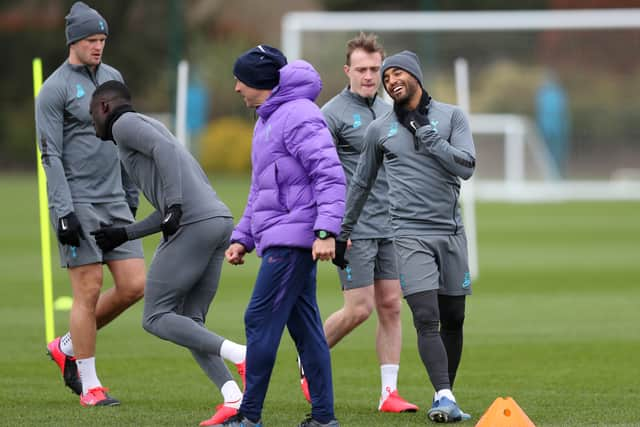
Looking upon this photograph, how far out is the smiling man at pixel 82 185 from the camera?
8.48m

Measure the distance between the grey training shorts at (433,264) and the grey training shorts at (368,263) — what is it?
770 mm

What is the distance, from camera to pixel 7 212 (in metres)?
29.2

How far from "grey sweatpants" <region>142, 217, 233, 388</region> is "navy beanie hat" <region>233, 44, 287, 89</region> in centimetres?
100

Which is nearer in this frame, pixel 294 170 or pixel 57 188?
pixel 294 170

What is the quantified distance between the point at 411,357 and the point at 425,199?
3161 millimetres

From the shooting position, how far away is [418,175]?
26.2ft

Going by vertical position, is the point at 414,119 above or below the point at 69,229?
above

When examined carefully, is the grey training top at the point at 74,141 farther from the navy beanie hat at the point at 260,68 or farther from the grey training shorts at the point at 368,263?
the navy beanie hat at the point at 260,68

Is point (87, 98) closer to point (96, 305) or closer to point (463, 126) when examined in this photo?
point (96, 305)

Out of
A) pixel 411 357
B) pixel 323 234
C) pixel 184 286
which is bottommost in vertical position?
pixel 411 357

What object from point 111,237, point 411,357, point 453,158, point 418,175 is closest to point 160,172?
point 111,237

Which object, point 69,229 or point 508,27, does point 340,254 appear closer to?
point 69,229

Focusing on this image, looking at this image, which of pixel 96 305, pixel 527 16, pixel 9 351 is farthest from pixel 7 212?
pixel 96 305

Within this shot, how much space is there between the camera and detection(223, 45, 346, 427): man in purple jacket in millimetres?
6914
